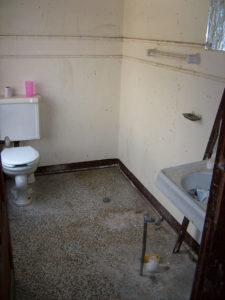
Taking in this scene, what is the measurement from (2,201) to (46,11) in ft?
6.43

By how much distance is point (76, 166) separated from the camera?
3.31 metres

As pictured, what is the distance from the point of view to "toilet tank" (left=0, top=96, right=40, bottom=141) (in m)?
2.67

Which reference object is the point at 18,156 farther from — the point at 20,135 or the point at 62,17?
the point at 62,17

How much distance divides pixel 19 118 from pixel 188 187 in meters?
1.83

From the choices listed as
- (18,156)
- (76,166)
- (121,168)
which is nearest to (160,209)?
(121,168)

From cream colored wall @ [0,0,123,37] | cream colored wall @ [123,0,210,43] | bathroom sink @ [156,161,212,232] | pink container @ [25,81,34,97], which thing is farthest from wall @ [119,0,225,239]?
pink container @ [25,81,34,97]

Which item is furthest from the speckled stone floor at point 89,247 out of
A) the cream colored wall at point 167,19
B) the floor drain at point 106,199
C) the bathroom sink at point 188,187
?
the cream colored wall at point 167,19

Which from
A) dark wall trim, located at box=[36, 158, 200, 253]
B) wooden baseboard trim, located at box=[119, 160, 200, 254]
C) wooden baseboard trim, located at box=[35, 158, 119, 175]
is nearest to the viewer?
wooden baseboard trim, located at box=[119, 160, 200, 254]

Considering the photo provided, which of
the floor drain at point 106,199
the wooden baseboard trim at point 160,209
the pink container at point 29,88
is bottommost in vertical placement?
the floor drain at point 106,199

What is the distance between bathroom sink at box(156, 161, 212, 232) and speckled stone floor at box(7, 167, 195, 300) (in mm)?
723

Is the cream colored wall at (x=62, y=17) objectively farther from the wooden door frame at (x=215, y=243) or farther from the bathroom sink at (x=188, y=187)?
the wooden door frame at (x=215, y=243)

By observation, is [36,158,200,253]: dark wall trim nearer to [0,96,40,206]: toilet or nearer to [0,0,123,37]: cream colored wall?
[0,96,40,206]: toilet

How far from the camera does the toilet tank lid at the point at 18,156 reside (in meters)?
2.41

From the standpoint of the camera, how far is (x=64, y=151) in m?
3.20
